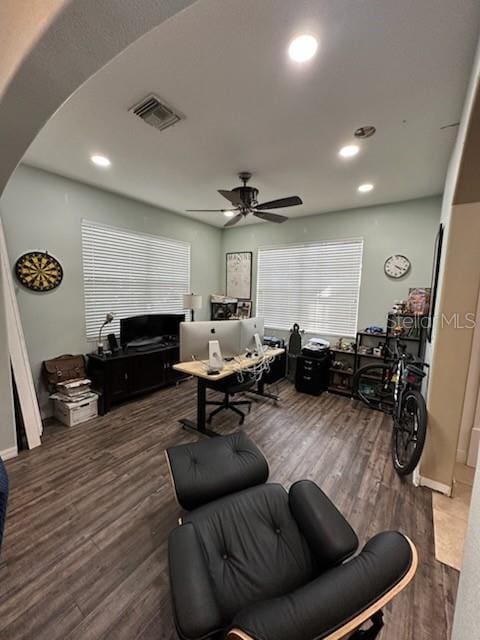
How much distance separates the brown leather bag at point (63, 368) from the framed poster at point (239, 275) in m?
3.10

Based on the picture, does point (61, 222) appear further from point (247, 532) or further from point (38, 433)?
point (247, 532)

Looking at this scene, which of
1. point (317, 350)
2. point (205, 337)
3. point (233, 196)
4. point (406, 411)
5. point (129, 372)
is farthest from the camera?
point (317, 350)

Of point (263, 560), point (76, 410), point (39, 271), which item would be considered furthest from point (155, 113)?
point (76, 410)

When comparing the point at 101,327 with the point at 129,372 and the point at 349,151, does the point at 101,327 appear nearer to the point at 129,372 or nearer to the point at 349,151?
the point at 129,372

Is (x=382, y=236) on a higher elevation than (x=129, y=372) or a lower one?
higher

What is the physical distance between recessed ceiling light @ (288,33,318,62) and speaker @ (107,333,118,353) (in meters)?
3.51

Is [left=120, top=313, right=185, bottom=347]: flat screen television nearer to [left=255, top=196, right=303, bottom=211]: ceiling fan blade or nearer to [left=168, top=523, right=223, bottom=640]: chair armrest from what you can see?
[left=255, top=196, right=303, bottom=211]: ceiling fan blade

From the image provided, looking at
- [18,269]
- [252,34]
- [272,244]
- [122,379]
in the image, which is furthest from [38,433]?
[272,244]

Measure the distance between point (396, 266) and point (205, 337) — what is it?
300 centimetres

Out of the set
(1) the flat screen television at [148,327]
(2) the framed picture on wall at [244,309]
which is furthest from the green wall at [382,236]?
(1) the flat screen television at [148,327]

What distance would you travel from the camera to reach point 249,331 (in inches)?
130

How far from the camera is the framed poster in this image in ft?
17.8

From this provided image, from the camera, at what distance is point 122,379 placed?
3609 mm

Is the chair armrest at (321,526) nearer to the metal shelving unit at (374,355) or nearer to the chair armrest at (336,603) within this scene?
the chair armrest at (336,603)
